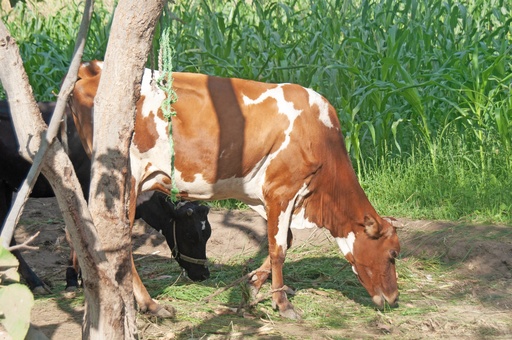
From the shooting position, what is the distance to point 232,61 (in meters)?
8.90

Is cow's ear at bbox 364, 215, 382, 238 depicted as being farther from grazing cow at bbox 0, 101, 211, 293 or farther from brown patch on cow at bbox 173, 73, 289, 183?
grazing cow at bbox 0, 101, 211, 293

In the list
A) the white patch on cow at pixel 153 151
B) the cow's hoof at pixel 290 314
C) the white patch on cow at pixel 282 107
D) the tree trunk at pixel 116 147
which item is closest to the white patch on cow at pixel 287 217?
the white patch on cow at pixel 282 107

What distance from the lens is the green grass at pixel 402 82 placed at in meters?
7.62

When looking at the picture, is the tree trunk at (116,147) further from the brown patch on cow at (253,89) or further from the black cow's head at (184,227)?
the black cow's head at (184,227)

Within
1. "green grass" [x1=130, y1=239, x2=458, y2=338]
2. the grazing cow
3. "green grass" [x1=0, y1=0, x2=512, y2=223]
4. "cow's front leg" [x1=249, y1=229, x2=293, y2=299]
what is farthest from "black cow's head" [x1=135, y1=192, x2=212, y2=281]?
"green grass" [x1=0, y1=0, x2=512, y2=223]

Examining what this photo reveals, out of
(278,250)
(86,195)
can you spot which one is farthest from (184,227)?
(278,250)

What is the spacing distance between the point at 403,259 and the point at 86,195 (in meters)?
2.51

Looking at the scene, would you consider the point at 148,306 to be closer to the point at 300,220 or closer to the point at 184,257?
the point at 184,257

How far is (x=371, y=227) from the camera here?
5523mm

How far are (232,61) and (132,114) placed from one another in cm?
559

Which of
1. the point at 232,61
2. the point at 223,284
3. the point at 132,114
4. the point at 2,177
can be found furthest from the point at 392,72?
the point at 132,114

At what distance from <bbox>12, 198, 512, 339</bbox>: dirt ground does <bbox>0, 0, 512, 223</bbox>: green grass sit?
511mm

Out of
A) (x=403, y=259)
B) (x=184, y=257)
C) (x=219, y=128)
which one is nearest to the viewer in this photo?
(x=219, y=128)

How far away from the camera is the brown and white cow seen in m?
5.18
